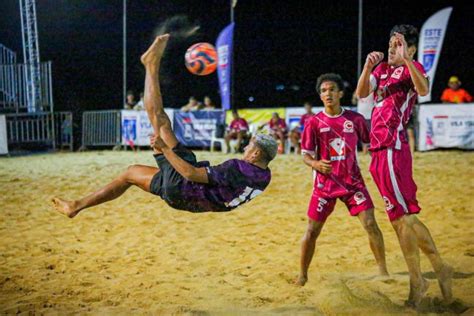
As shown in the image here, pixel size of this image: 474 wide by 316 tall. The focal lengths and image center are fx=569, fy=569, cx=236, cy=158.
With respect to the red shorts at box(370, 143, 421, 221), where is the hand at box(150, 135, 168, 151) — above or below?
above

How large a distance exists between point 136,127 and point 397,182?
1820 centimetres

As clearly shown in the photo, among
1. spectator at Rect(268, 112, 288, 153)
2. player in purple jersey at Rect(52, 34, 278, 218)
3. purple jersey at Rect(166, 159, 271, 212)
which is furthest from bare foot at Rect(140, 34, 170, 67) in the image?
spectator at Rect(268, 112, 288, 153)

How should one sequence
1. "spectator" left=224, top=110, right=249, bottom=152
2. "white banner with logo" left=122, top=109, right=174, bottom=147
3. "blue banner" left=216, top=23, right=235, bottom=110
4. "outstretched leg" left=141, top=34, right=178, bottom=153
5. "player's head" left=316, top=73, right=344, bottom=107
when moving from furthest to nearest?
"white banner with logo" left=122, top=109, right=174, bottom=147, "blue banner" left=216, top=23, right=235, bottom=110, "spectator" left=224, top=110, right=249, bottom=152, "player's head" left=316, top=73, right=344, bottom=107, "outstretched leg" left=141, top=34, right=178, bottom=153

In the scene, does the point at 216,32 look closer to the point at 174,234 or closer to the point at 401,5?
the point at 401,5

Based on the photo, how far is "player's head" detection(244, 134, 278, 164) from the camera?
194 inches

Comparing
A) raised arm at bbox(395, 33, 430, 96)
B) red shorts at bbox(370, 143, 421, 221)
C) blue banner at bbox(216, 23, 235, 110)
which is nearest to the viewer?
raised arm at bbox(395, 33, 430, 96)

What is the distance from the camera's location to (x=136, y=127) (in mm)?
22047

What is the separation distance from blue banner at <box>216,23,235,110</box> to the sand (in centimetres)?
998

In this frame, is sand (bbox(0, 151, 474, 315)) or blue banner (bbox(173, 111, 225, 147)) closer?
sand (bbox(0, 151, 474, 315))

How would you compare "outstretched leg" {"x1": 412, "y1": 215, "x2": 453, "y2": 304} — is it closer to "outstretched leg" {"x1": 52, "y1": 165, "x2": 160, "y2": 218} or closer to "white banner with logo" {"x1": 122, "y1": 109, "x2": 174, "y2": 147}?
"outstretched leg" {"x1": 52, "y1": 165, "x2": 160, "y2": 218}

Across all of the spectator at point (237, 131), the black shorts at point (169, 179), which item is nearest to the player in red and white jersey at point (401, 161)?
the black shorts at point (169, 179)

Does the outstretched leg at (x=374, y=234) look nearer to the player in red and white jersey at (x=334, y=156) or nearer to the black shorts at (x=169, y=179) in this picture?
the player in red and white jersey at (x=334, y=156)

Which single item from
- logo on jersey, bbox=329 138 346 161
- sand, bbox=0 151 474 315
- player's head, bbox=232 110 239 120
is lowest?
sand, bbox=0 151 474 315

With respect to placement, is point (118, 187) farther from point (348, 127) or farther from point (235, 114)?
point (235, 114)
